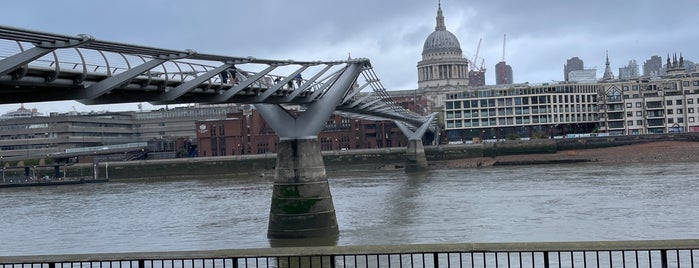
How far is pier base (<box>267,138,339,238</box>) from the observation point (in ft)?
83.6

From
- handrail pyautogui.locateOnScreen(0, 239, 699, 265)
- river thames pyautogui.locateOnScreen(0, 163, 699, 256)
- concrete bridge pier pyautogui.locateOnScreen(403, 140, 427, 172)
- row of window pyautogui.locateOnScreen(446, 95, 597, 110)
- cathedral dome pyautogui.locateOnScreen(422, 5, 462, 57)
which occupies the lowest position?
river thames pyautogui.locateOnScreen(0, 163, 699, 256)

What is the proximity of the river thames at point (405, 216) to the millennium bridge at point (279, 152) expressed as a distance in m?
1.88

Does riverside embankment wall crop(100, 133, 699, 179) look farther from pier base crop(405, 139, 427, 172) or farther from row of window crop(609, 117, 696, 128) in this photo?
row of window crop(609, 117, 696, 128)

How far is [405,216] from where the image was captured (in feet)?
104

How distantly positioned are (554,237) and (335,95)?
9620 millimetres

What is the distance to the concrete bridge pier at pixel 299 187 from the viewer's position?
25.5 metres

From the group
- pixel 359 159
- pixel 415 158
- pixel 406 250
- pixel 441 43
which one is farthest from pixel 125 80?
pixel 441 43

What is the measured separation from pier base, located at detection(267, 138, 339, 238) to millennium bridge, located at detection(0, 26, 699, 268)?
0.11ft

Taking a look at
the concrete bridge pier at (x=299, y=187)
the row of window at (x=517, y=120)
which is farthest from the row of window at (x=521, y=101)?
the concrete bridge pier at (x=299, y=187)

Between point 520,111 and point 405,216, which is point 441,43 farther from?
point 405,216

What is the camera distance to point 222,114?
126250 millimetres

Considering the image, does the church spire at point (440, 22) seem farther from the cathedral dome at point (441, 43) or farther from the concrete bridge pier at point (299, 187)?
the concrete bridge pier at point (299, 187)

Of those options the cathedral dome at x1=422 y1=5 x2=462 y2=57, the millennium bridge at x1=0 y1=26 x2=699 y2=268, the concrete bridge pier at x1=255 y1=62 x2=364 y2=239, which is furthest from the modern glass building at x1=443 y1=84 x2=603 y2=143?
the concrete bridge pier at x1=255 y1=62 x2=364 y2=239

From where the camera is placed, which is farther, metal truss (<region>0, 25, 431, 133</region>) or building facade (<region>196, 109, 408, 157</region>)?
building facade (<region>196, 109, 408, 157</region>)
